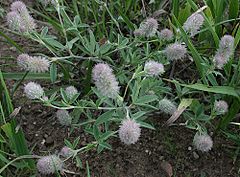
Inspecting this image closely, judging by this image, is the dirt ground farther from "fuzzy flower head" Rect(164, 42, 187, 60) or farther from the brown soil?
"fuzzy flower head" Rect(164, 42, 187, 60)

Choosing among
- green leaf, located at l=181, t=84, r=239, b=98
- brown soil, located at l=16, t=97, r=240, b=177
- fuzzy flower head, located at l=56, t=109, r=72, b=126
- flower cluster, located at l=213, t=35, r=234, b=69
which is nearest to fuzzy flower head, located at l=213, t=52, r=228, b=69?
flower cluster, located at l=213, t=35, r=234, b=69

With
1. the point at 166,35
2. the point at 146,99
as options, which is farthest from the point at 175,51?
the point at 146,99

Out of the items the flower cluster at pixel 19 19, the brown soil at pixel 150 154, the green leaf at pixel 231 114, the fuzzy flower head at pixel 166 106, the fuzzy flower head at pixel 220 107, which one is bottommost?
the brown soil at pixel 150 154

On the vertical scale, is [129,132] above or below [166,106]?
above

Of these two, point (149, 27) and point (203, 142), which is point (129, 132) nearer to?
point (203, 142)

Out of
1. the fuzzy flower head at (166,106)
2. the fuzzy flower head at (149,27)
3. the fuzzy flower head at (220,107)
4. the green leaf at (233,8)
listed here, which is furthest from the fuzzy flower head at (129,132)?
the green leaf at (233,8)

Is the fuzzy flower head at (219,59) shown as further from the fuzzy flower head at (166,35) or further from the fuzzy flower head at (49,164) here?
the fuzzy flower head at (49,164)
